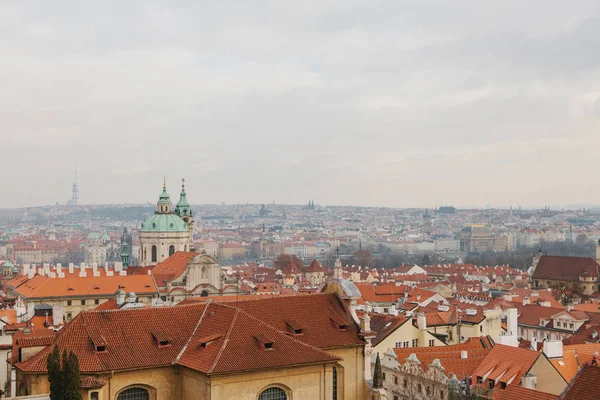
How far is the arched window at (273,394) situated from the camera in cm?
3098

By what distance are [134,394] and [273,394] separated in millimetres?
5192

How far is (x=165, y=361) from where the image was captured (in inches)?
1208

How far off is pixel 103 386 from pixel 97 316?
10.7ft

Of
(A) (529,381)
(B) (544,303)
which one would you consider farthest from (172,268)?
(A) (529,381)

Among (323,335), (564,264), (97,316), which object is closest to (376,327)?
(323,335)

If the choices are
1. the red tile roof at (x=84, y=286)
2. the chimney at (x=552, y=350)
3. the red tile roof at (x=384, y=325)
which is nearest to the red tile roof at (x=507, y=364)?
the chimney at (x=552, y=350)

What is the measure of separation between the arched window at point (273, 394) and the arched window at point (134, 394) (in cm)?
427

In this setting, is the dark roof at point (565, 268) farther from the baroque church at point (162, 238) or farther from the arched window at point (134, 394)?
the arched window at point (134, 394)

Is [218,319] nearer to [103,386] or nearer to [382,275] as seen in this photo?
[103,386]

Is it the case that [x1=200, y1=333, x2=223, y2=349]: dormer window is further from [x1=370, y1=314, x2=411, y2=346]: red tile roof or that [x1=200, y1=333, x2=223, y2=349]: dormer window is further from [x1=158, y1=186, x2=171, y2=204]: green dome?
[x1=158, y1=186, x2=171, y2=204]: green dome

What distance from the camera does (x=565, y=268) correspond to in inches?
4449

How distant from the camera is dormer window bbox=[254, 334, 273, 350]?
3112 cm

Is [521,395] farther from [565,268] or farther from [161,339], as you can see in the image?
[565,268]

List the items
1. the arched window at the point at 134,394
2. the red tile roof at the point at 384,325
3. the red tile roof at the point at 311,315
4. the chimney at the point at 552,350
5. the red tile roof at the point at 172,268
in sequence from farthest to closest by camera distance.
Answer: the red tile roof at the point at 172,268, the red tile roof at the point at 384,325, the chimney at the point at 552,350, the red tile roof at the point at 311,315, the arched window at the point at 134,394
